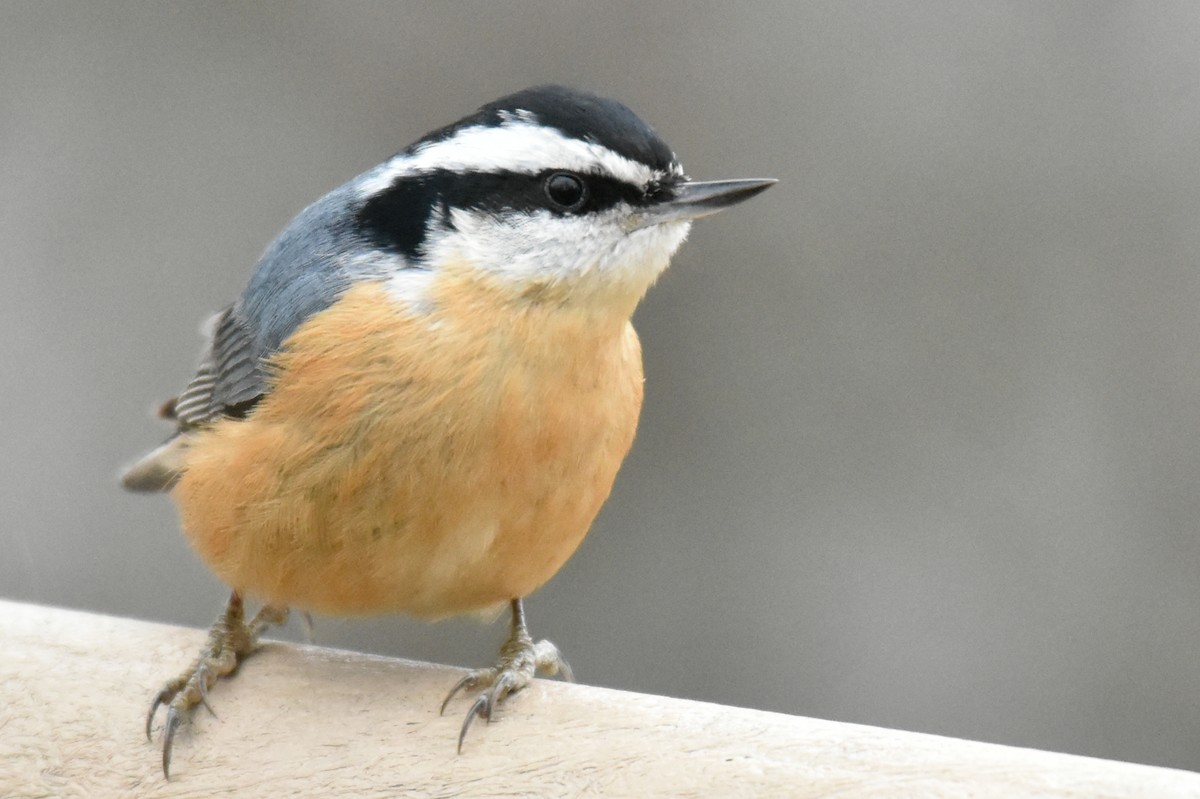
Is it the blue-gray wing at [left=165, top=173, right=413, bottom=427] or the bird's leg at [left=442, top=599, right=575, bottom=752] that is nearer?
the bird's leg at [left=442, top=599, right=575, bottom=752]

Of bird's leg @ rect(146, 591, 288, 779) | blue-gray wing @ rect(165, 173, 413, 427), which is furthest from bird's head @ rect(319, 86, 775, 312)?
bird's leg @ rect(146, 591, 288, 779)

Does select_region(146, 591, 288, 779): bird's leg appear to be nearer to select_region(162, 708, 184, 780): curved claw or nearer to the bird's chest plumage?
select_region(162, 708, 184, 780): curved claw

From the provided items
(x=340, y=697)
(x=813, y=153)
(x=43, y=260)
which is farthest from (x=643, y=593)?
(x=43, y=260)

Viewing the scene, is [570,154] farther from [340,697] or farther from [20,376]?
[20,376]

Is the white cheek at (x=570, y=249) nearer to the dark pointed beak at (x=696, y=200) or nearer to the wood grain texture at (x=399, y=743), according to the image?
the dark pointed beak at (x=696, y=200)

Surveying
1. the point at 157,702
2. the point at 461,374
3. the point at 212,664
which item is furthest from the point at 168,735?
the point at 461,374

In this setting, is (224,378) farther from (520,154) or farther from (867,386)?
(867,386)

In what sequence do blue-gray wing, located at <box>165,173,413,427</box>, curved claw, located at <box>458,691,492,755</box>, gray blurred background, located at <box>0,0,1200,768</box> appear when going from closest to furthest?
curved claw, located at <box>458,691,492,755</box>, blue-gray wing, located at <box>165,173,413,427</box>, gray blurred background, located at <box>0,0,1200,768</box>
